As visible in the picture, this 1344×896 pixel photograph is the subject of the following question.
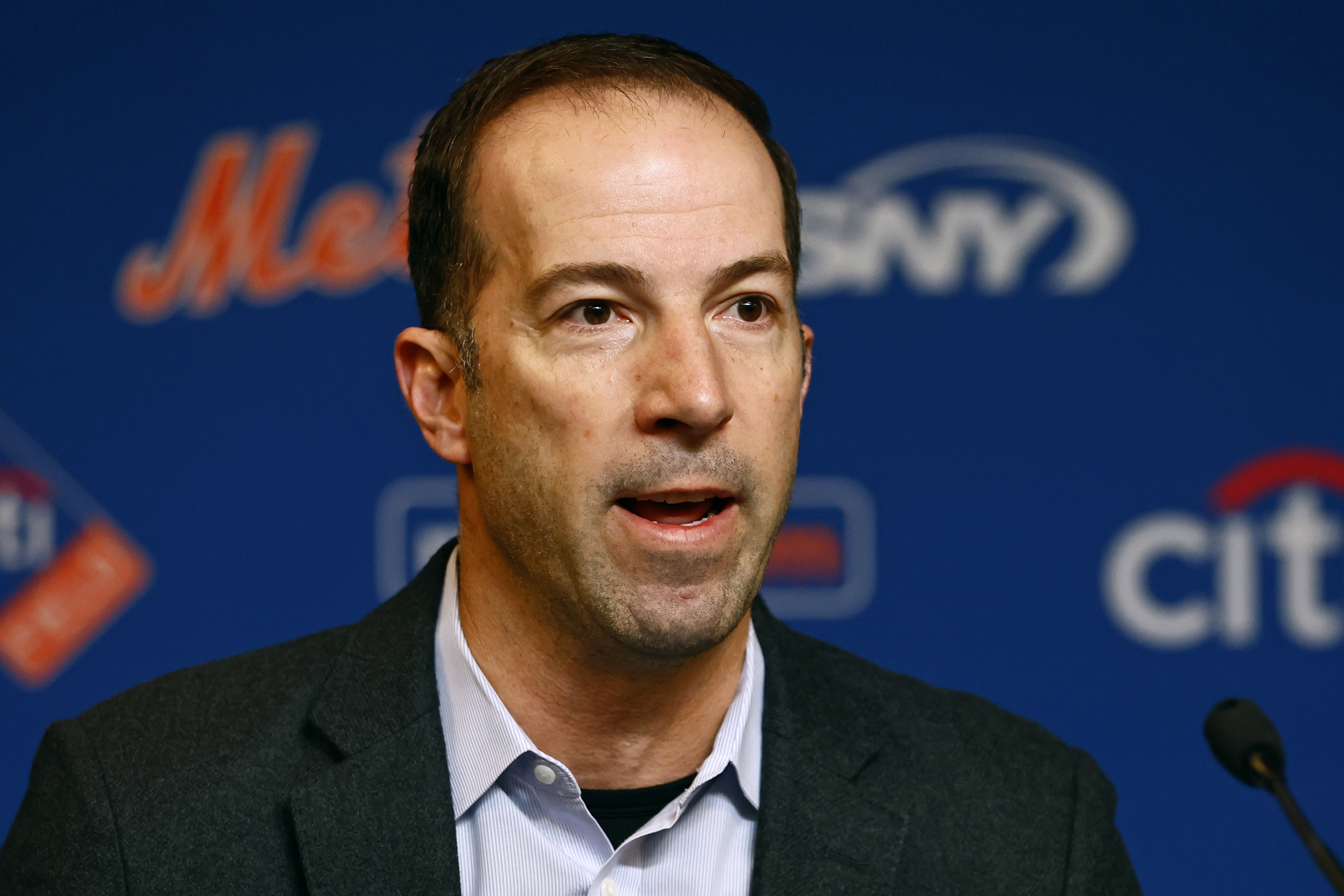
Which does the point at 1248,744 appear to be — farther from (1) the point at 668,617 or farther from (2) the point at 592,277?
(2) the point at 592,277

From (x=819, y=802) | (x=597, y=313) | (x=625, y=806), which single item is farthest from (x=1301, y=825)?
(x=597, y=313)

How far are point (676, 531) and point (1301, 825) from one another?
0.68 metres

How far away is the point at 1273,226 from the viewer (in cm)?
307

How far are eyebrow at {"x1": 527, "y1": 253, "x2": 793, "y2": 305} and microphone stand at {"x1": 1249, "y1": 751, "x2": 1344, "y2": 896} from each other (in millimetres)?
744

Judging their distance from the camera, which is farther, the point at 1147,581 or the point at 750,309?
the point at 1147,581

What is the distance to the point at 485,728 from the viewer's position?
5.50 ft

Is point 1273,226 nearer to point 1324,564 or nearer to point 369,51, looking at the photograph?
point 1324,564

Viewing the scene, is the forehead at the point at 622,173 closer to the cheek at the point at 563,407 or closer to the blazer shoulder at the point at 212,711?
the cheek at the point at 563,407

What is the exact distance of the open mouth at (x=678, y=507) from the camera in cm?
157

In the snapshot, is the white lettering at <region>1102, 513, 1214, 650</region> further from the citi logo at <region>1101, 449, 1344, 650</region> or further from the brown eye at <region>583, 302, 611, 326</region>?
the brown eye at <region>583, 302, 611, 326</region>

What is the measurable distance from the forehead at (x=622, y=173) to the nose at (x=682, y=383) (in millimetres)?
116

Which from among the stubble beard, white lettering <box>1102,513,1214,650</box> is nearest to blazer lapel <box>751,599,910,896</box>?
the stubble beard

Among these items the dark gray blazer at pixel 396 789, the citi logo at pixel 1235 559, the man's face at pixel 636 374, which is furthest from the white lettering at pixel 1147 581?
the man's face at pixel 636 374

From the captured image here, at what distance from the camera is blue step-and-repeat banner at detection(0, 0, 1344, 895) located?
9.98 feet
